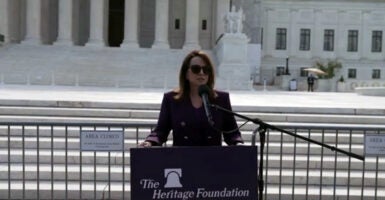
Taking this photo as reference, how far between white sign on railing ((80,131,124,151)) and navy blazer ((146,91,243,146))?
55.2 inches

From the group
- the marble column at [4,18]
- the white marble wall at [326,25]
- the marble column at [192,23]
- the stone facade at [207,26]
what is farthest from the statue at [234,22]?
the white marble wall at [326,25]

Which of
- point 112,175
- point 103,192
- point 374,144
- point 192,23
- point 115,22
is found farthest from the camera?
point 115,22

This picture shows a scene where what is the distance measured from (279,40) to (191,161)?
59.4m

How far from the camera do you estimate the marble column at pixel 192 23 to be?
4716 cm

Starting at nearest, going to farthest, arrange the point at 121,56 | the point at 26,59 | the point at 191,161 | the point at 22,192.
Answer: the point at 191,161 → the point at 22,192 → the point at 26,59 → the point at 121,56

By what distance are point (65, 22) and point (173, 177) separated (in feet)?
145

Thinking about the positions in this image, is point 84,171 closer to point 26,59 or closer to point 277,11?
point 26,59

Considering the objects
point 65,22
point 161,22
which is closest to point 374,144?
point 161,22

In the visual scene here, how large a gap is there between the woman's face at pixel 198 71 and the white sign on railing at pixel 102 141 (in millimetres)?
1894

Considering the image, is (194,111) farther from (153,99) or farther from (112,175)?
(153,99)

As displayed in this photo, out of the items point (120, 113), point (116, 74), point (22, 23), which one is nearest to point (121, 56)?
point (116, 74)

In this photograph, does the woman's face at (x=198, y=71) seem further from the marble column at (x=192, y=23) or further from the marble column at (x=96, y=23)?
the marble column at (x=192, y=23)

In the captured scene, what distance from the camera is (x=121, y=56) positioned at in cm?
4178

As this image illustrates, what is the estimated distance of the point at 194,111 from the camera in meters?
4.36
